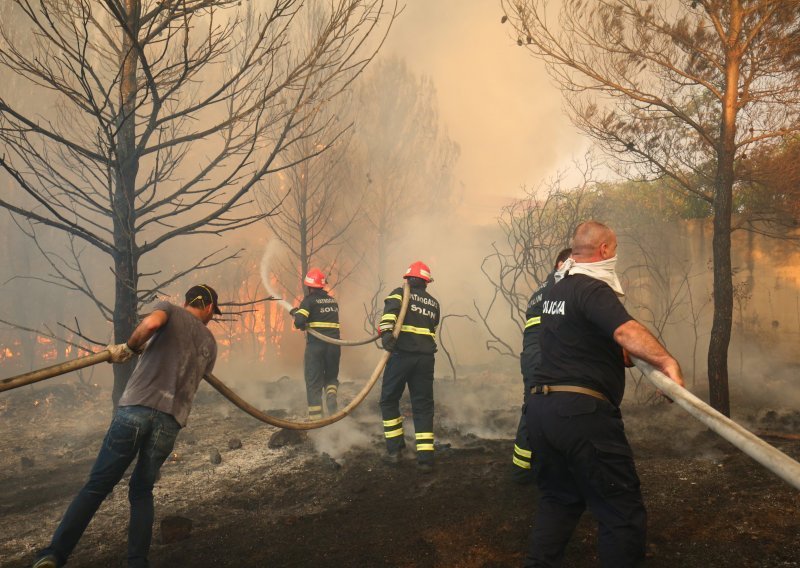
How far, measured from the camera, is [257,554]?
11.9 ft

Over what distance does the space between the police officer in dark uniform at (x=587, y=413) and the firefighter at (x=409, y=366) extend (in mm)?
3048

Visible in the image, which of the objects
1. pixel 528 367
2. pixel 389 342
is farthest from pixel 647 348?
pixel 389 342

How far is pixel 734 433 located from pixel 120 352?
3081 millimetres

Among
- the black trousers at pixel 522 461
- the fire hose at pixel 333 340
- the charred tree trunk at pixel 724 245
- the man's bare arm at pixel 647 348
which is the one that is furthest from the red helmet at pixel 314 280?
the man's bare arm at pixel 647 348

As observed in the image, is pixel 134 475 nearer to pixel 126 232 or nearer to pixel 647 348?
pixel 126 232

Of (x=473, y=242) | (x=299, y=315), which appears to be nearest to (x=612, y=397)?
(x=299, y=315)

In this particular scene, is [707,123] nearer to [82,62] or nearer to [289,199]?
[82,62]

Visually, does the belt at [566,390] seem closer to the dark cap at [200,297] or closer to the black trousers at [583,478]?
the black trousers at [583,478]

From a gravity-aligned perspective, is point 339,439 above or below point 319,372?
below

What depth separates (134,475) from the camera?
3330mm

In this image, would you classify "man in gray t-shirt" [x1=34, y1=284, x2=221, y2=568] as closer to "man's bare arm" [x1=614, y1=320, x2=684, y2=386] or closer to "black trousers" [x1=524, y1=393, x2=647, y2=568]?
"black trousers" [x1=524, y1=393, x2=647, y2=568]

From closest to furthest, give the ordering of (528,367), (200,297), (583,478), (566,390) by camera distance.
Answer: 1. (583,478)
2. (566,390)
3. (200,297)
4. (528,367)

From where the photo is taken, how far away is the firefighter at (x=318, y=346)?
25.2 feet

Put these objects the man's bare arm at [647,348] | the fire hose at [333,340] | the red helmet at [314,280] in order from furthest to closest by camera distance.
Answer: the red helmet at [314,280] < the fire hose at [333,340] < the man's bare arm at [647,348]
